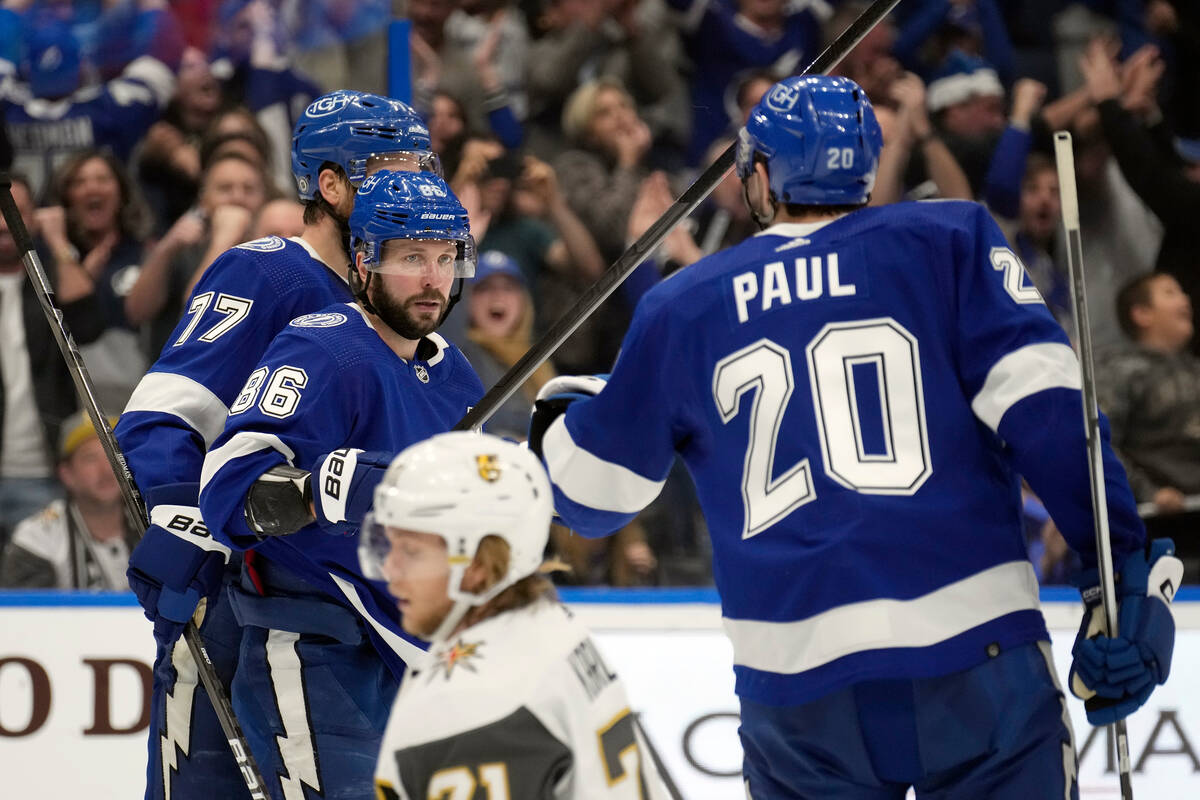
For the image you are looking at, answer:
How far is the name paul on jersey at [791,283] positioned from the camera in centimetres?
207

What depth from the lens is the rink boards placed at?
12.2 feet

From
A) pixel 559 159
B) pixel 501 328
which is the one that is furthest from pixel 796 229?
pixel 559 159

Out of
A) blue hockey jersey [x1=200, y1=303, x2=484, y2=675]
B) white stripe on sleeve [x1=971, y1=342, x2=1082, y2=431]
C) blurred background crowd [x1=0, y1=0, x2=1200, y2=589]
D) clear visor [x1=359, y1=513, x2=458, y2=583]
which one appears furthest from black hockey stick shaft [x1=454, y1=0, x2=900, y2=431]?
blurred background crowd [x1=0, y1=0, x2=1200, y2=589]

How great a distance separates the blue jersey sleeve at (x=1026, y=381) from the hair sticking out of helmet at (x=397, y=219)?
91 cm

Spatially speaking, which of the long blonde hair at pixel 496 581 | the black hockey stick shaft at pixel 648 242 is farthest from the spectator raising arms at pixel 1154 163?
the long blonde hair at pixel 496 581

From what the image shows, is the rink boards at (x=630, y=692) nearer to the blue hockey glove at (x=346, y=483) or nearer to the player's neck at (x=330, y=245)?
the player's neck at (x=330, y=245)

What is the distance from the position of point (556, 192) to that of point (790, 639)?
3.32m

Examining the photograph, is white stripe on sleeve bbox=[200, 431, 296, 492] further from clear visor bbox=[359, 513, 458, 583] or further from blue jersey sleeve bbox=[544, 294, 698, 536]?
clear visor bbox=[359, 513, 458, 583]

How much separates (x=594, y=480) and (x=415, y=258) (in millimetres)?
555

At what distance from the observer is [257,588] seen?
265 centimetres

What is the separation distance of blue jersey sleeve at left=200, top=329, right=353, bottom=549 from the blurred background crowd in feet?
7.62

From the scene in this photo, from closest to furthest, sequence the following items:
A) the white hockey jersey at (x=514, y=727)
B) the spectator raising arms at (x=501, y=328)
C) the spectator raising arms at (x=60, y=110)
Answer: the white hockey jersey at (x=514, y=727) → the spectator raising arms at (x=501, y=328) → the spectator raising arms at (x=60, y=110)

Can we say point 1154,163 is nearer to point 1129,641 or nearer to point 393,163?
point 393,163

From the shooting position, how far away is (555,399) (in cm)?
241
